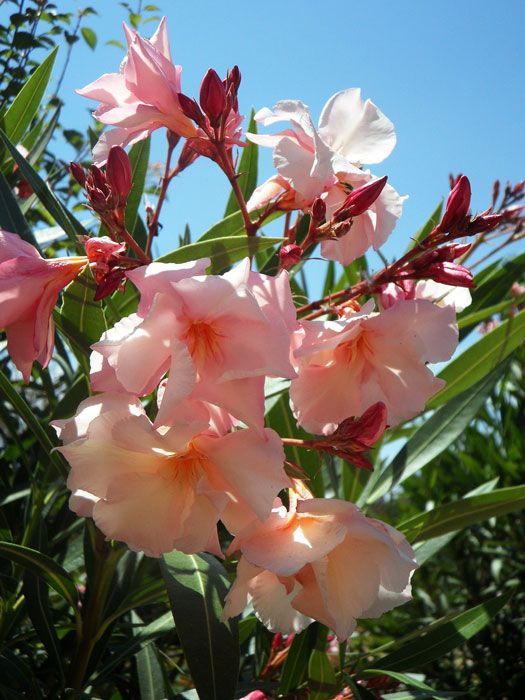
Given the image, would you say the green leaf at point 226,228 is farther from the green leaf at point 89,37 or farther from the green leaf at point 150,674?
the green leaf at point 89,37

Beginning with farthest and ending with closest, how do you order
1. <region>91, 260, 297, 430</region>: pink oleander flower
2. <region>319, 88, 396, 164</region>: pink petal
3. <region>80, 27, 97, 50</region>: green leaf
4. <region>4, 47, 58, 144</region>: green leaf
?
1. <region>80, 27, 97, 50</region>: green leaf
2. <region>4, 47, 58, 144</region>: green leaf
3. <region>319, 88, 396, 164</region>: pink petal
4. <region>91, 260, 297, 430</region>: pink oleander flower

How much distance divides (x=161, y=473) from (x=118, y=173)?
34 cm

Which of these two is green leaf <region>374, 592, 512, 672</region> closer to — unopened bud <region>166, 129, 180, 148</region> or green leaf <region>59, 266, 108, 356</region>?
green leaf <region>59, 266, 108, 356</region>

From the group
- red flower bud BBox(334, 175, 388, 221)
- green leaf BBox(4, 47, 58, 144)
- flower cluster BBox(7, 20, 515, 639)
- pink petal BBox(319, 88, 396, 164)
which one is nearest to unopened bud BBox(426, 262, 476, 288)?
flower cluster BBox(7, 20, 515, 639)

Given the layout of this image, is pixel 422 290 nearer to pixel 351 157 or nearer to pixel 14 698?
pixel 351 157

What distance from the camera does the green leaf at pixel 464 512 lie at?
39.4 inches

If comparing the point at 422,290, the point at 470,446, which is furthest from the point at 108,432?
the point at 470,446

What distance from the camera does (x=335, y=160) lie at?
80 cm

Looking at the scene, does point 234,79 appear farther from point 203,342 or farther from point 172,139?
point 203,342

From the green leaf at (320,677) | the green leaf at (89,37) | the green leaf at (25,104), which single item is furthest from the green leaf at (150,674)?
the green leaf at (89,37)

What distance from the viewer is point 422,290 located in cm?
94

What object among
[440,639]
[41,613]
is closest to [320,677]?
[440,639]

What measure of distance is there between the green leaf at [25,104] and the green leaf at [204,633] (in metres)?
0.90

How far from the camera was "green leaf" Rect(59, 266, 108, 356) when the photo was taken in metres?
0.87
